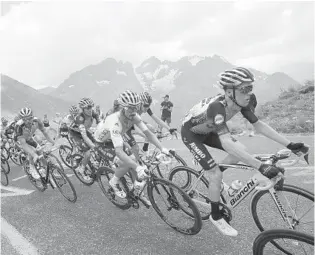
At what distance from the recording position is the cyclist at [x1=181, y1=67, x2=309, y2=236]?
3.58 meters

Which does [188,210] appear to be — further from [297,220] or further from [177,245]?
[297,220]

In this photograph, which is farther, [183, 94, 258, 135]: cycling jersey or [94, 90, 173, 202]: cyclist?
[94, 90, 173, 202]: cyclist

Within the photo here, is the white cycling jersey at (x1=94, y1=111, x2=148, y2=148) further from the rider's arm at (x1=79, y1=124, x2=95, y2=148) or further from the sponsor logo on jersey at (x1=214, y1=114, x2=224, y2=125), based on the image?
the sponsor logo on jersey at (x1=214, y1=114, x2=224, y2=125)

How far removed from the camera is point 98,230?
470 centimetres

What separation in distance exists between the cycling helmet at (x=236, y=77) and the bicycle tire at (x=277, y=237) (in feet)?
6.01

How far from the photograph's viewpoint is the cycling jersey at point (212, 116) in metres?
3.61

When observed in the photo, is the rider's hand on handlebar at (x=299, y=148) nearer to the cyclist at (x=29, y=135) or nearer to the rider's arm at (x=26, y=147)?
the cyclist at (x=29, y=135)

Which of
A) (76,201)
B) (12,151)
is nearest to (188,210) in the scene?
(76,201)

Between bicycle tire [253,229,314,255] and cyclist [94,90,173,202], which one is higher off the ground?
cyclist [94,90,173,202]

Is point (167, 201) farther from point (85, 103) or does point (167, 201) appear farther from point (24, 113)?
point (24, 113)

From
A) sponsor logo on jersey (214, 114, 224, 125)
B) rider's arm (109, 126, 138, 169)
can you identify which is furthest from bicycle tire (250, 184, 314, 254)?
rider's arm (109, 126, 138, 169)

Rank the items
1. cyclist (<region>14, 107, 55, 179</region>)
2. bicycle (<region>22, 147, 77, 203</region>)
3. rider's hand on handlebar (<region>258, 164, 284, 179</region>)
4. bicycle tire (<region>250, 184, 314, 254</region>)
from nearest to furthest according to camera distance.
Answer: rider's hand on handlebar (<region>258, 164, 284, 179</region>)
bicycle tire (<region>250, 184, 314, 254</region>)
bicycle (<region>22, 147, 77, 203</region>)
cyclist (<region>14, 107, 55, 179</region>)

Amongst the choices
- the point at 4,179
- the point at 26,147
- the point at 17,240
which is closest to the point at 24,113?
the point at 26,147

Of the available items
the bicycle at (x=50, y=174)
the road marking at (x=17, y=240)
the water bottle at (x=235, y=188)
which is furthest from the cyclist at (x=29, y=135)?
the water bottle at (x=235, y=188)
